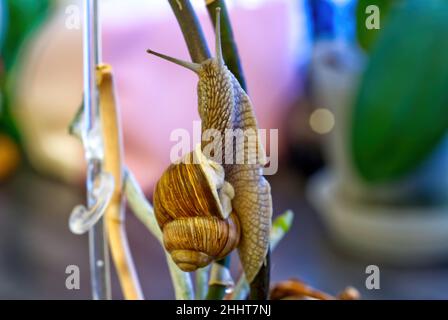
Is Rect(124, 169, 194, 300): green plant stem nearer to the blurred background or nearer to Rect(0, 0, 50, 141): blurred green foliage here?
the blurred background

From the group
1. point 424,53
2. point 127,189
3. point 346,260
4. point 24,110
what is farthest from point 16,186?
point 127,189

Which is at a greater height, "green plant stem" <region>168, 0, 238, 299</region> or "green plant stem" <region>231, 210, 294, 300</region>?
"green plant stem" <region>168, 0, 238, 299</region>

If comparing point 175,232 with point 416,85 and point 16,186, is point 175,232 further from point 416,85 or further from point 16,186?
point 16,186

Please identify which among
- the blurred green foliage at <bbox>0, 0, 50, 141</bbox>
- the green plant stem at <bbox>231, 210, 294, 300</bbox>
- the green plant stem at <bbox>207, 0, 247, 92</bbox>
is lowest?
the green plant stem at <bbox>231, 210, 294, 300</bbox>

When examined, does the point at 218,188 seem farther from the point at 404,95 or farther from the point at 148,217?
the point at 404,95

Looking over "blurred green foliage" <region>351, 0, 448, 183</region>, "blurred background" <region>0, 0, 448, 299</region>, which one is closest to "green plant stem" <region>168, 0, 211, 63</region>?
"blurred background" <region>0, 0, 448, 299</region>

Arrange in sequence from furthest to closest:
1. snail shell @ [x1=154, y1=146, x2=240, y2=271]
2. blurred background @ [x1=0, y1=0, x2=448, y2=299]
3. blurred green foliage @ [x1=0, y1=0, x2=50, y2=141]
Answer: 1. blurred green foliage @ [x1=0, y1=0, x2=50, y2=141]
2. blurred background @ [x1=0, y1=0, x2=448, y2=299]
3. snail shell @ [x1=154, y1=146, x2=240, y2=271]
